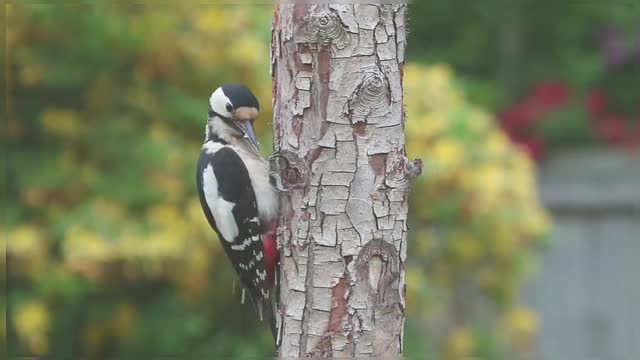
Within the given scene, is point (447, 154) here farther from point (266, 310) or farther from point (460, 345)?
Answer: point (266, 310)

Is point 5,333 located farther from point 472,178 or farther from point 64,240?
point 472,178

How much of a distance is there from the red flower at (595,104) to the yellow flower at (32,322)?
387 centimetres

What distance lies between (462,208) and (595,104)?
2.53 meters

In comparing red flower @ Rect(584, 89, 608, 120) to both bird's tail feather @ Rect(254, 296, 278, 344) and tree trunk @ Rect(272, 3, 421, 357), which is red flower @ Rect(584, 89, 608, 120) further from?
tree trunk @ Rect(272, 3, 421, 357)

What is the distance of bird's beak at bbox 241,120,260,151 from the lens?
2615mm

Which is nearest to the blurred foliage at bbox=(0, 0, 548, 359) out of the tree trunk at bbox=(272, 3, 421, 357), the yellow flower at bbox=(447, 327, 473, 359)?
the yellow flower at bbox=(447, 327, 473, 359)

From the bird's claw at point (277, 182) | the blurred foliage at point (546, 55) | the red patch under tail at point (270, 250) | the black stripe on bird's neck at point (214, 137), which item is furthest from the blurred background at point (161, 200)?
the blurred foliage at point (546, 55)

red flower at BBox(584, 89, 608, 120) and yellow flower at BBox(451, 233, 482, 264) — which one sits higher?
red flower at BBox(584, 89, 608, 120)

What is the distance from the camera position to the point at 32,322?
12.4ft

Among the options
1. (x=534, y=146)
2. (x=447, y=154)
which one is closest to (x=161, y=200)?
(x=447, y=154)

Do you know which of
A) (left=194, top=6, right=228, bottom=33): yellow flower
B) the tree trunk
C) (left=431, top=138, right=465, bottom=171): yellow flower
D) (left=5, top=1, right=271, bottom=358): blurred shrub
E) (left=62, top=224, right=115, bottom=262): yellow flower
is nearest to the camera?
the tree trunk

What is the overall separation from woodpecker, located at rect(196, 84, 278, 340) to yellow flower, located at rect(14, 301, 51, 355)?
1.29 metres

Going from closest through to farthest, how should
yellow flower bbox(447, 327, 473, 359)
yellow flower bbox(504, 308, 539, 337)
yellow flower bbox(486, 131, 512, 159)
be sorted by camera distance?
yellow flower bbox(486, 131, 512, 159), yellow flower bbox(447, 327, 473, 359), yellow flower bbox(504, 308, 539, 337)

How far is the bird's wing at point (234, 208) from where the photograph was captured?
2619 mm
